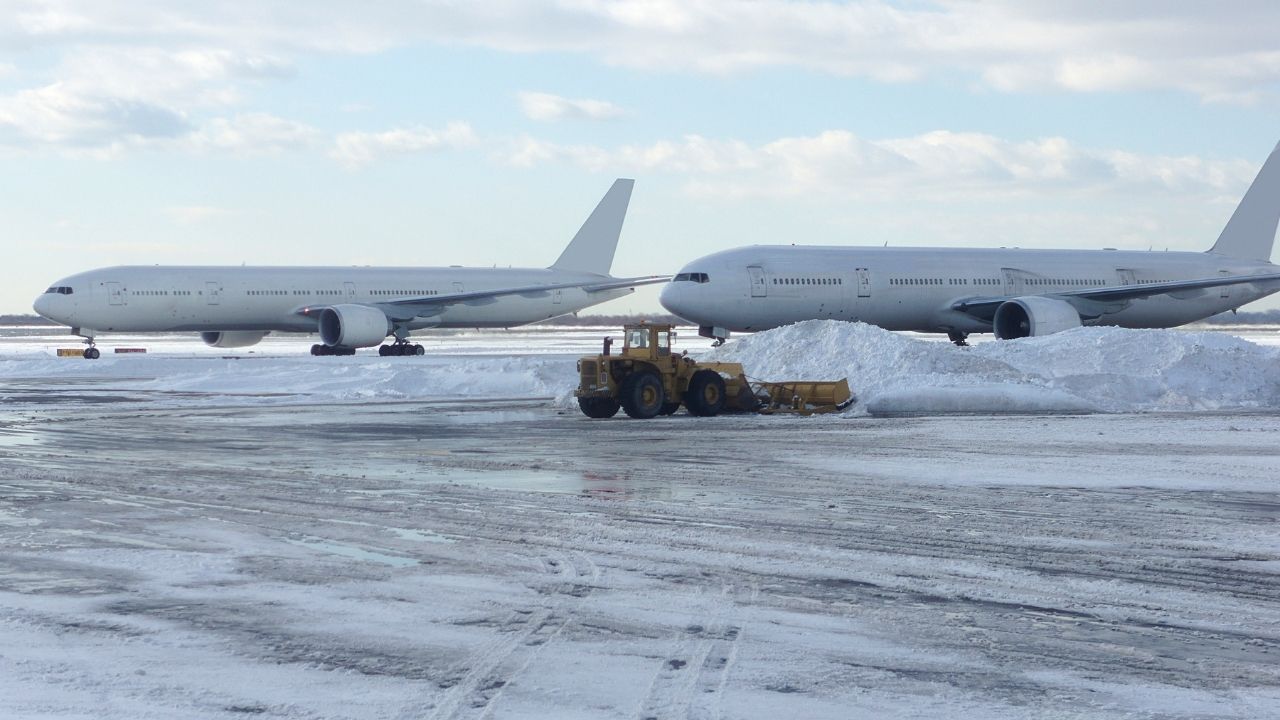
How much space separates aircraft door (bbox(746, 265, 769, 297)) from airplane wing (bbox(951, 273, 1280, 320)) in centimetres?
734

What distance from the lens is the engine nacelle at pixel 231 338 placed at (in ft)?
180

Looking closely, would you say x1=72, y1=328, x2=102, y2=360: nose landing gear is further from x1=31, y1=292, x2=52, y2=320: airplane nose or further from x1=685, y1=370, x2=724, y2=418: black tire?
x1=685, y1=370, x2=724, y2=418: black tire

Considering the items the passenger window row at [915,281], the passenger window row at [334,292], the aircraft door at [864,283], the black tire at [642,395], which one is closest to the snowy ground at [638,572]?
the black tire at [642,395]

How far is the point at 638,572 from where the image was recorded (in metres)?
9.92

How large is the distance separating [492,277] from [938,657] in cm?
4996

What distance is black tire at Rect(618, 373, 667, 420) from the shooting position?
83.9 feet

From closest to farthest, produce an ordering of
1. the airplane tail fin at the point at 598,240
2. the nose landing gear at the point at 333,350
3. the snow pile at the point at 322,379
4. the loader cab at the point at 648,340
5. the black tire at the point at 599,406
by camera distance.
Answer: the black tire at the point at 599,406 → the loader cab at the point at 648,340 → the snow pile at the point at 322,379 → the nose landing gear at the point at 333,350 → the airplane tail fin at the point at 598,240

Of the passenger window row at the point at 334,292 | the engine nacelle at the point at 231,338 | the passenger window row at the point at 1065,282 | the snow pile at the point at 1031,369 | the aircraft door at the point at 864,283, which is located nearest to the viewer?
the snow pile at the point at 1031,369

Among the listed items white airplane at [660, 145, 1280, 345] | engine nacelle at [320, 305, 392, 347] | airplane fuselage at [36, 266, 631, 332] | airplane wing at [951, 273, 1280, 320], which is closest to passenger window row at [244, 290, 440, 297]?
airplane fuselage at [36, 266, 631, 332]

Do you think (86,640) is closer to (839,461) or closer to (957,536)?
(957,536)

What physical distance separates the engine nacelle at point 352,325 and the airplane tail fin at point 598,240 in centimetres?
1252

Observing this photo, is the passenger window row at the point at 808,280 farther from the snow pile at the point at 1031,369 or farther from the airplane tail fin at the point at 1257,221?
the airplane tail fin at the point at 1257,221

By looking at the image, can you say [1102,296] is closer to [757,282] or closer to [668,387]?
[757,282]

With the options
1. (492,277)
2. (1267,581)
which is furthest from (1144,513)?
(492,277)
